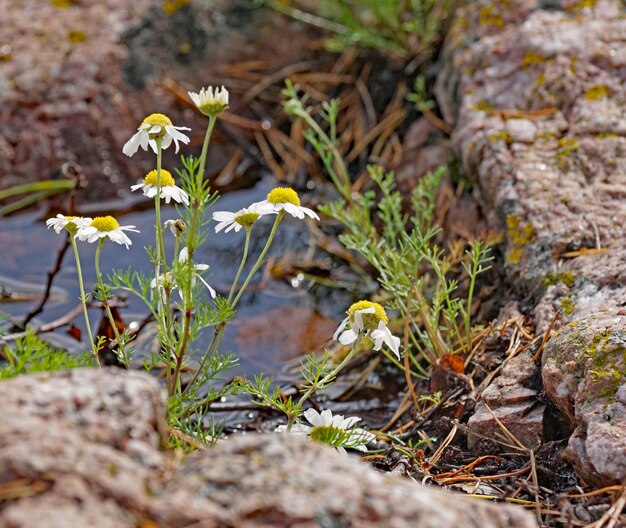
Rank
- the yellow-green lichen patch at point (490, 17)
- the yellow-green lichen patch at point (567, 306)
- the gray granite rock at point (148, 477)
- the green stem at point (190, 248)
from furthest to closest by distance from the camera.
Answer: the yellow-green lichen patch at point (490, 17)
the yellow-green lichen patch at point (567, 306)
the green stem at point (190, 248)
the gray granite rock at point (148, 477)

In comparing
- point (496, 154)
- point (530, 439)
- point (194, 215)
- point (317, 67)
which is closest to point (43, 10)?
point (317, 67)

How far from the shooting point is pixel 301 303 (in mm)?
3273

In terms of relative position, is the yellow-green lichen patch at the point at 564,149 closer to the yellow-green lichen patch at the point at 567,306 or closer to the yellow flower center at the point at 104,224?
the yellow-green lichen patch at the point at 567,306

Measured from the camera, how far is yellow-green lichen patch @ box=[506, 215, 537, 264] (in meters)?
2.68

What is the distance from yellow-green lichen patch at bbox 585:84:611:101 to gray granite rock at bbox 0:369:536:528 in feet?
6.88

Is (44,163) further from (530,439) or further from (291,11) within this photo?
(530,439)

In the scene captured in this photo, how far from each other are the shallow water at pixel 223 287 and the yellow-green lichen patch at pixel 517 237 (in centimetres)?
77

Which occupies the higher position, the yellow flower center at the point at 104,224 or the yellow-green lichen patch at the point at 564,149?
the yellow flower center at the point at 104,224

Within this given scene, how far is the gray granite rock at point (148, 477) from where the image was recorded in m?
1.17

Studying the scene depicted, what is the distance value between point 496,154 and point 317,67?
154 cm

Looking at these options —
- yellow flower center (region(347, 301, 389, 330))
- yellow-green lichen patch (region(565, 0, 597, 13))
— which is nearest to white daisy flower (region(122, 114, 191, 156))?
yellow flower center (region(347, 301, 389, 330))

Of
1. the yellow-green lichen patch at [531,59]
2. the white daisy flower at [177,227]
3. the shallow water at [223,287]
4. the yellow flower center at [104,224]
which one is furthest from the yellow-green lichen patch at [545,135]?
the yellow flower center at [104,224]

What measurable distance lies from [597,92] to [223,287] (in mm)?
A: 1652

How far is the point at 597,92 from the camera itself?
3049 millimetres
